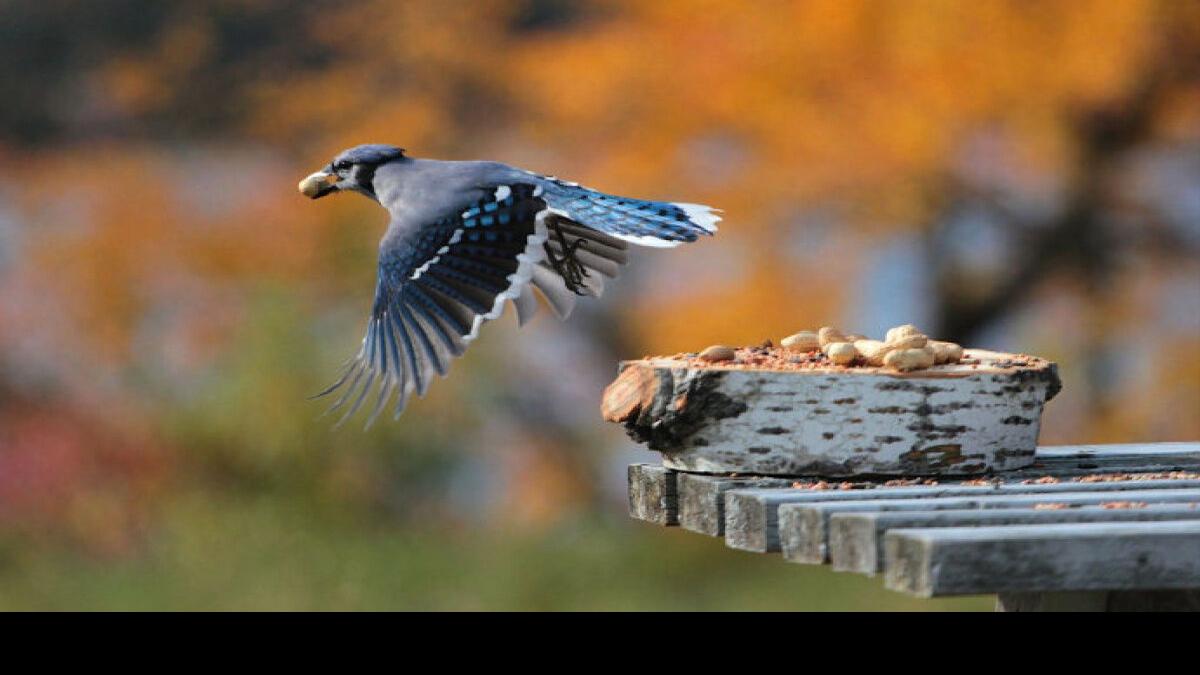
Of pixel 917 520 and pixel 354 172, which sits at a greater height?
pixel 354 172

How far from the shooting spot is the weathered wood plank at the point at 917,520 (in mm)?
1837

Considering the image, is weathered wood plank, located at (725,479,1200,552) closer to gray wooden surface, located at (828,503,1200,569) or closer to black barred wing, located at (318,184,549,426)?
gray wooden surface, located at (828,503,1200,569)

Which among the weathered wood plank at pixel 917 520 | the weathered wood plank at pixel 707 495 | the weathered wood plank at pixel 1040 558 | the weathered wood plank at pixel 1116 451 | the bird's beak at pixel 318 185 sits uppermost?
the bird's beak at pixel 318 185

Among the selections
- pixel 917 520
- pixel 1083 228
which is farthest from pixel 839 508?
pixel 1083 228

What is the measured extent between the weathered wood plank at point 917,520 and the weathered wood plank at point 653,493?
0.44 meters

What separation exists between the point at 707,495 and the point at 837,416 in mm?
190

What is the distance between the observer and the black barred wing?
9.25 feet

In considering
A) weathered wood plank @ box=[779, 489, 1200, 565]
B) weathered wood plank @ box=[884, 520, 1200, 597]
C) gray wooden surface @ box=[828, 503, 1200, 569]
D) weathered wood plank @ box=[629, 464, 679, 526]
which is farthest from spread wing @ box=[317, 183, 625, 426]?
weathered wood plank @ box=[884, 520, 1200, 597]

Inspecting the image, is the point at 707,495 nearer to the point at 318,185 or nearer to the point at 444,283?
the point at 444,283

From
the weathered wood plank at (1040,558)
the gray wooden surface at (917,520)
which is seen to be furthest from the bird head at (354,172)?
the weathered wood plank at (1040,558)

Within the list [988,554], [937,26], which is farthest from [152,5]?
[988,554]

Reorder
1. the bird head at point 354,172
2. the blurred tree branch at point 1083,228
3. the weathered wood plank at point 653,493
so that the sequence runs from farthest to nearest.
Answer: the blurred tree branch at point 1083,228 → the bird head at point 354,172 → the weathered wood plank at point 653,493

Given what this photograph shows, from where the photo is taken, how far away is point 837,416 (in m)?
2.29

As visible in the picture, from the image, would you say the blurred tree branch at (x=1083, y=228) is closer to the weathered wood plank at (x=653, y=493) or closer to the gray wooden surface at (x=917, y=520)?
the weathered wood plank at (x=653, y=493)
